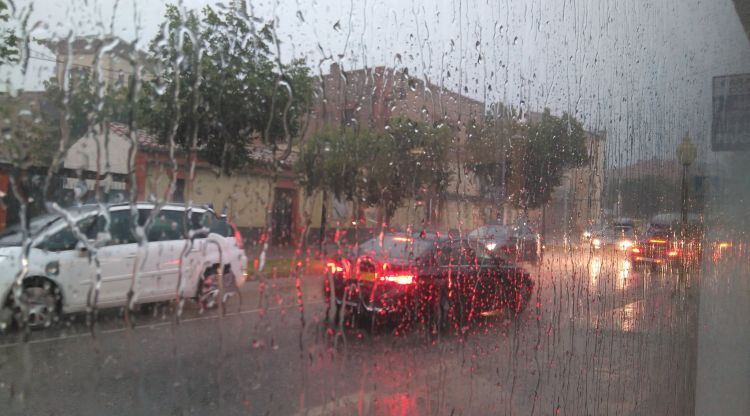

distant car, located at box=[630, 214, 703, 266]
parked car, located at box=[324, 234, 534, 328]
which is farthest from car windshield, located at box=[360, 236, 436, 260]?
distant car, located at box=[630, 214, 703, 266]

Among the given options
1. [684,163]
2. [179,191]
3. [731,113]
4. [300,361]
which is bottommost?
[300,361]

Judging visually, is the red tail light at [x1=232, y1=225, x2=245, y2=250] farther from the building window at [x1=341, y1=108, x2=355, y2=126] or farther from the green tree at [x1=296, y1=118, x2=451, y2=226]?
the building window at [x1=341, y1=108, x2=355, y2=126]

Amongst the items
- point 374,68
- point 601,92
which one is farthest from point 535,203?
point 374,68

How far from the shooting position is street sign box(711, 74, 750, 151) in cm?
537

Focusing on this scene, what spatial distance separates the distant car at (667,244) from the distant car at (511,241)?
154cm

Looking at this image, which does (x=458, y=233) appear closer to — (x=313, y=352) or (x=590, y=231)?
(x=313, y=352)

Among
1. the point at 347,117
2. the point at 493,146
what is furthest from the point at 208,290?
the point at 493,146

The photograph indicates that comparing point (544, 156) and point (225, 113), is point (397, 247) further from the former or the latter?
point (544, 156)

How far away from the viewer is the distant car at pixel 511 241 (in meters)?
2.41

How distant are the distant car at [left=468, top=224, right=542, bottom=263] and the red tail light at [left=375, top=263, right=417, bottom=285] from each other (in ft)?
1.50

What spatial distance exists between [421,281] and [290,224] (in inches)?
23.9

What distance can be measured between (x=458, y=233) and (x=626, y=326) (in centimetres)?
230

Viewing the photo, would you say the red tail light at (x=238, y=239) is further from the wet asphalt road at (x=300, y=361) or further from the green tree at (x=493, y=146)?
the green tree at (x=493, y=146)

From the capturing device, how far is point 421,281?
196 centimetres
